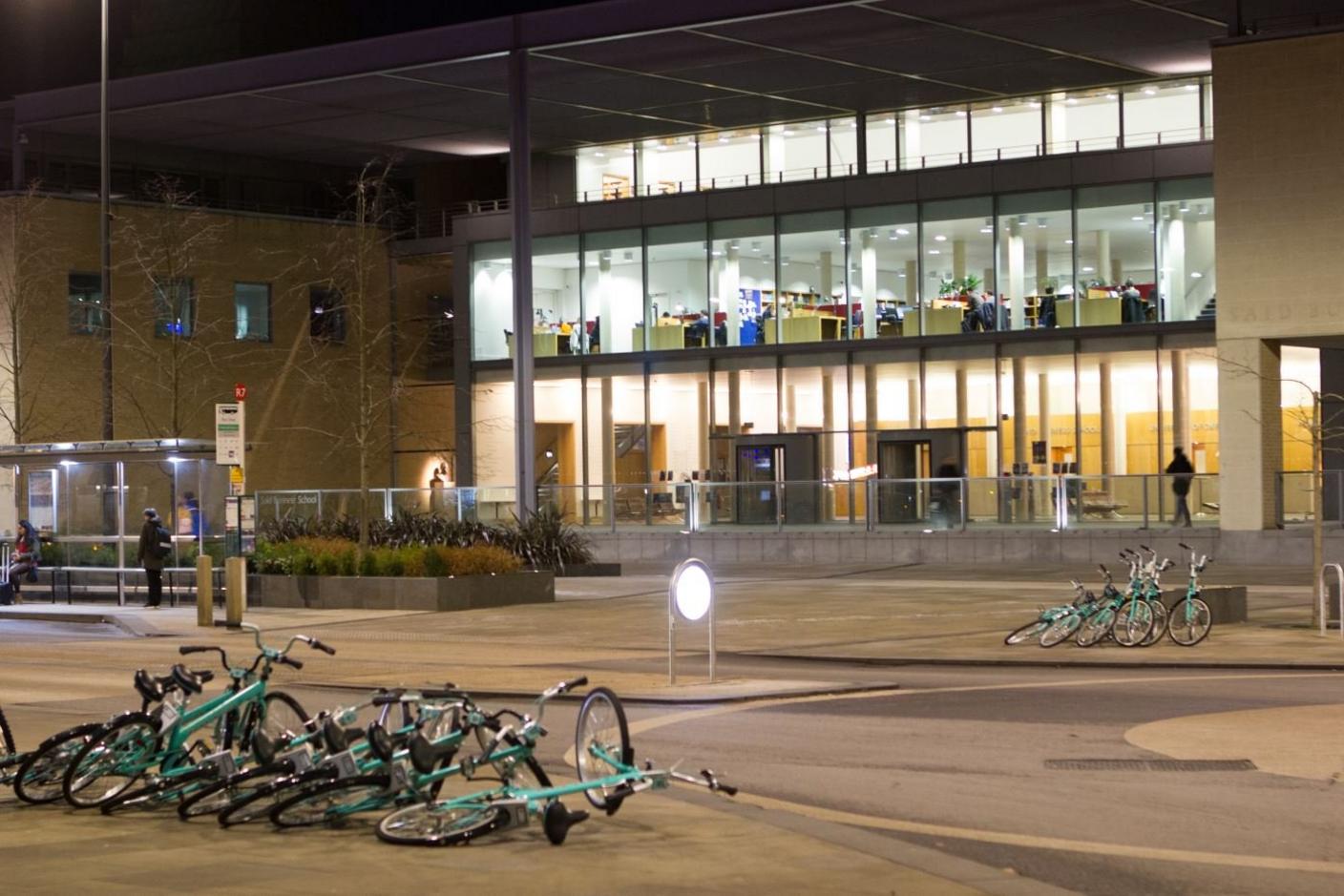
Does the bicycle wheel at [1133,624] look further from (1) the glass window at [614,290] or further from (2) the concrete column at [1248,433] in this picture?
(1) the glass window at [614,290]

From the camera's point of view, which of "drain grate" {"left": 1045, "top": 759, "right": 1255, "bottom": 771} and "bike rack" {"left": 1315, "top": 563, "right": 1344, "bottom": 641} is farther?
"bike rack" {"left": 1315, "top": 563, "right": 1344, "bottom": 641}

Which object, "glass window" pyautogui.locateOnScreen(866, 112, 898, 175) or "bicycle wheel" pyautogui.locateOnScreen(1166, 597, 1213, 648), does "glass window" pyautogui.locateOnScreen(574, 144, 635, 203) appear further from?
"bicycle wheel" pyautogui.locateOnScreen(1166, 597, 1213, 648)

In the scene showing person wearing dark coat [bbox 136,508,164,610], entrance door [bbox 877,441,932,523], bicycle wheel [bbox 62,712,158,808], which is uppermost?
entrance door [bbox 877,441,932,523]

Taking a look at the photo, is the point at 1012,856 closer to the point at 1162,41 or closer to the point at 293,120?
the point at 1162,41

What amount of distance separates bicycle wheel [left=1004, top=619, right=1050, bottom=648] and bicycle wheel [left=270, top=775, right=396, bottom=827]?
1316cm

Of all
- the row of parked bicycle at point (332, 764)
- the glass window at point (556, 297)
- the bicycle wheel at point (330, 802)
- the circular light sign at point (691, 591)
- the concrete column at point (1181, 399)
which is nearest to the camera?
the row of parked bicycle at point (332, 764)

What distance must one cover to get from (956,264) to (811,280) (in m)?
4.25


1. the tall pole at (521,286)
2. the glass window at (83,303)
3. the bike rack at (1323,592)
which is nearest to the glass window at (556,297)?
the tall pole at (521,286)

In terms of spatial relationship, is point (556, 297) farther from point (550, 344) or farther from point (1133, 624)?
point (1133, 624)

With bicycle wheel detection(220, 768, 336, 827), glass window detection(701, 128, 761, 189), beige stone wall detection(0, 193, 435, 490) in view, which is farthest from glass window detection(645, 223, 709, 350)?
bicycle wheel detection(220, 768, 336, 827)

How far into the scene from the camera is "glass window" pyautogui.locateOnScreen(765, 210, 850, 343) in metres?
50.0

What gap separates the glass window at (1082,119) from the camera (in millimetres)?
48844

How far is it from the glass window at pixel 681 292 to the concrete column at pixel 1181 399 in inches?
493

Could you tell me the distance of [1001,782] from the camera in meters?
12.4
